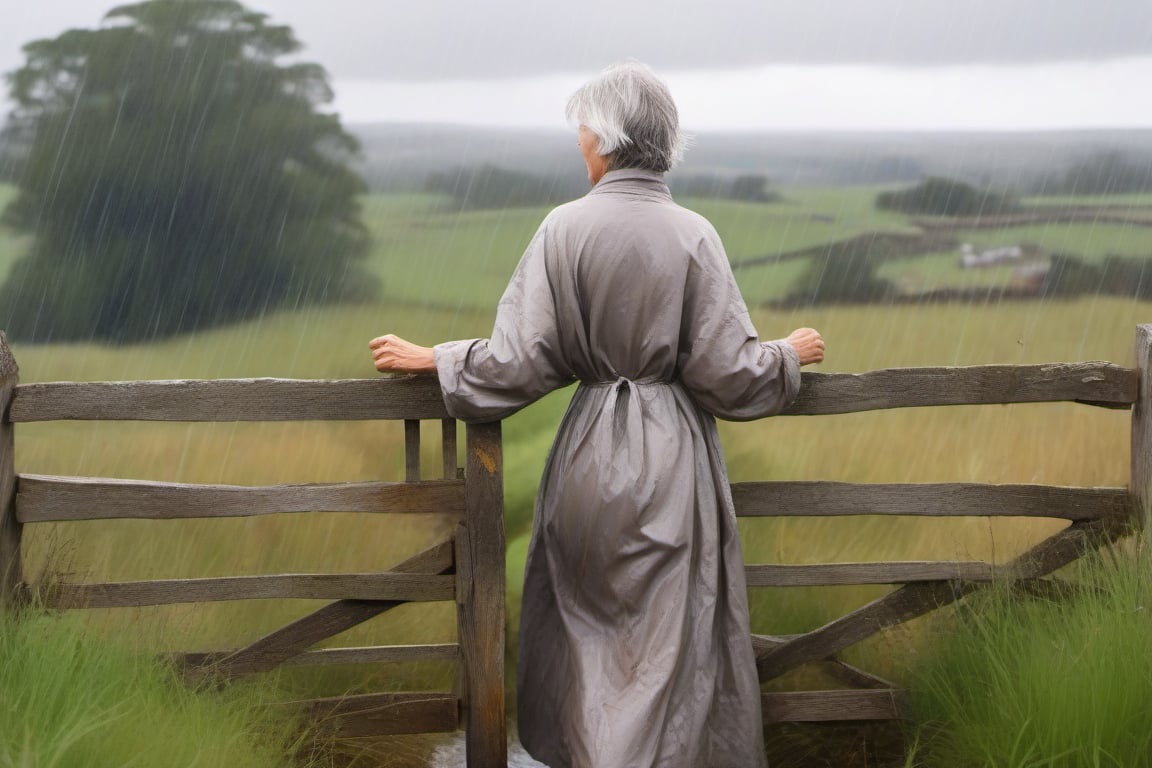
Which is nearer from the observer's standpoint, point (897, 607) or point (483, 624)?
point (483, 624)

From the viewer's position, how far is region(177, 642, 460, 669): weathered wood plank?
11.0ft

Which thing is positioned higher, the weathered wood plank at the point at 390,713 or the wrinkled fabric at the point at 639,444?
the wrinkled fabric at the point at 639,444

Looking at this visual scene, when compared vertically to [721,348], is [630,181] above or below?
above

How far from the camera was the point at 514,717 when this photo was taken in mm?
4316

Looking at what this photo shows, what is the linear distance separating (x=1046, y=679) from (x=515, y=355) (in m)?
1.58

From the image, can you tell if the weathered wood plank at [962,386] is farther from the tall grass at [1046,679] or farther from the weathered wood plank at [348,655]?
the weathered wood plank at [348,655]

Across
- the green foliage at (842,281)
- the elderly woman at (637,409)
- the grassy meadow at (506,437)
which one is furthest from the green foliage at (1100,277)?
the elderly woman at (637,409)

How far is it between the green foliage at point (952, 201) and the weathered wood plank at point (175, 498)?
4500 mm

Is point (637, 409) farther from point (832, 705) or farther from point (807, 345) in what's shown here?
point (832, 705)

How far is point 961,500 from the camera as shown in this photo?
3.46 meters

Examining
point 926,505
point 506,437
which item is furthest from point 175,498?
point 926,505

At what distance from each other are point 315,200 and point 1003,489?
4.65 meters

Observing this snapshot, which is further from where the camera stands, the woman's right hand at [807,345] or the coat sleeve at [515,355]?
the woman's right hand at [807,345]

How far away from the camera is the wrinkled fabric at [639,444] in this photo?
2.88 metres
